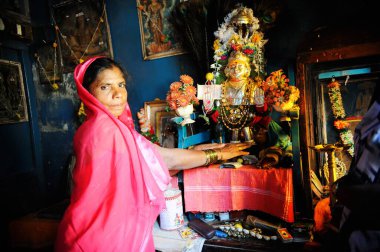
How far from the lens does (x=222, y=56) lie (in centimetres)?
251

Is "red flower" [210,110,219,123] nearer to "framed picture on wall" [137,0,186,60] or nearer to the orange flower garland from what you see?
the orange flower garland

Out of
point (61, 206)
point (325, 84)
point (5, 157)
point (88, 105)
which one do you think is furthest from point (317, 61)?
point (5, 157)

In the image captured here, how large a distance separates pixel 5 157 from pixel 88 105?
3.07 m

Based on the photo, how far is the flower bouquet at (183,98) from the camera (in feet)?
8.00

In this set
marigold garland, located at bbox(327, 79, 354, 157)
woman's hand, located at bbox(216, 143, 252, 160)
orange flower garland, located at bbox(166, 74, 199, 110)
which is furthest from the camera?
orange flower garland, located at bbox(166, 74, 199, 110)

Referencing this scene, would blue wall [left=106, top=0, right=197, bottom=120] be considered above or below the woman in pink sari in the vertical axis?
above

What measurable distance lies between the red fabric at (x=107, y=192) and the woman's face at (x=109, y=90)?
5.5 inches

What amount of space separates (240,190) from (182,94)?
1019 mm

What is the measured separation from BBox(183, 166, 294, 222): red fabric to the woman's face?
99 centimetres

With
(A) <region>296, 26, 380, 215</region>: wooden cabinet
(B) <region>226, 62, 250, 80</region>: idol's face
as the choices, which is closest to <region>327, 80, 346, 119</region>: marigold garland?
(A) <region>296, 26, 380, 215</region>: wooden cabinet

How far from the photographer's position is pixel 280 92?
2105 mm

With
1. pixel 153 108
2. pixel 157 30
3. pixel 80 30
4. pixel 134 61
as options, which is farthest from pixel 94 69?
pixel 80 30

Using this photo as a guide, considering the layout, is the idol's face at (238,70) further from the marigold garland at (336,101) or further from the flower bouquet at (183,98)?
the marigold garland at (336,101)

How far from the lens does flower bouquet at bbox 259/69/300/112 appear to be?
6.81ft
